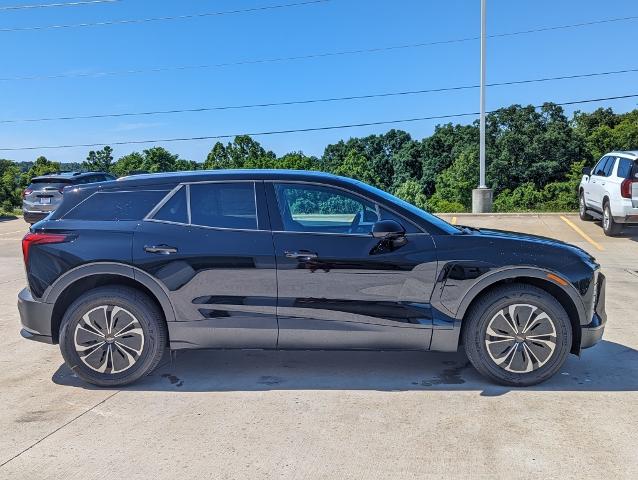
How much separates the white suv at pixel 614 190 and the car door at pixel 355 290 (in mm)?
9822

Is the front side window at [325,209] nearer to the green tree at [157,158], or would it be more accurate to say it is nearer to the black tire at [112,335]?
the black tire at [112,335]

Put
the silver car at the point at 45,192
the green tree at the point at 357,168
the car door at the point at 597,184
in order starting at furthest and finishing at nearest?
the green tree at the point at 357,168 → the silver car at the point at 45,192 → the car door at the point at 597,184

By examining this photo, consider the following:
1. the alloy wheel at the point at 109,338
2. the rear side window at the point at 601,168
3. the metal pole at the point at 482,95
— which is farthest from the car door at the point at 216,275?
the metal pole at the point at 482,95

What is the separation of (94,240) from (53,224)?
38 centimetres

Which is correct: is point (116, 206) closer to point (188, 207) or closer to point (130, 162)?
point (188, 207)

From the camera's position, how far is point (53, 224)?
453 cm

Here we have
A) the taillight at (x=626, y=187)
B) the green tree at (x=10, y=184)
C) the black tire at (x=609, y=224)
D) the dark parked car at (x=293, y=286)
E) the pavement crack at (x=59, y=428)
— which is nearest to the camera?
the pavement crack at (x=59, y=428)

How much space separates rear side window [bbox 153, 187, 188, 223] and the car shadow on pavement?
1.29 m

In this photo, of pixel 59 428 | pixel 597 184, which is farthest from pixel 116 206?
pixel 597 184

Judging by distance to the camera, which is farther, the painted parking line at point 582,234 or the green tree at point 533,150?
the green tree at point 533,150

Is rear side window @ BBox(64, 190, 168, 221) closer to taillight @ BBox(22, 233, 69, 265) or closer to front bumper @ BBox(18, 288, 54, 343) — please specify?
taillight @ BBox(22, 233, 69, 265)

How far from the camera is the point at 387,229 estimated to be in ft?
13.9

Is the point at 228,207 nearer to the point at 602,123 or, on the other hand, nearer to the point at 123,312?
the point at 123,312

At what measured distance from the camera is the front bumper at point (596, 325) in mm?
4383
